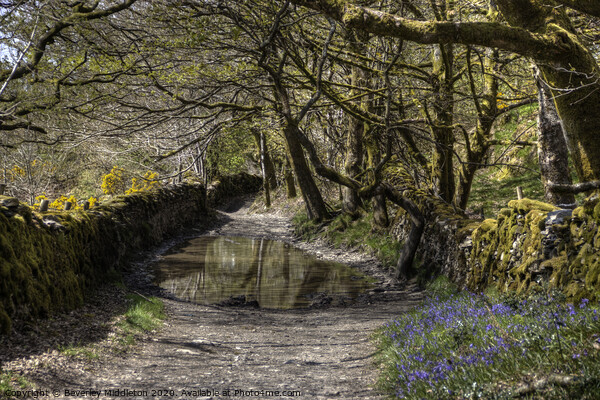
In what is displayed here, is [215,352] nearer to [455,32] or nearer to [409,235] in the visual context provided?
[455,32]

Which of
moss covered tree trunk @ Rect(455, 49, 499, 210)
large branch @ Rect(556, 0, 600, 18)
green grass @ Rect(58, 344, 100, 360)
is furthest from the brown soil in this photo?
large branch @ Rect(556, 0, 600, 18)

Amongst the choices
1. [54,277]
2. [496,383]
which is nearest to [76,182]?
[54,277]

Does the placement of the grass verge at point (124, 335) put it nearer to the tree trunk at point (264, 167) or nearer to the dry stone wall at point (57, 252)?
the dry stone wall at point (57, 252)

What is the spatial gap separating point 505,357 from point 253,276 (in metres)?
10.1

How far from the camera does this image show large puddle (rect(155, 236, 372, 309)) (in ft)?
36.7

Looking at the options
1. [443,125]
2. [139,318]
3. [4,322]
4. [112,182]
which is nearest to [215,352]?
[139,318]

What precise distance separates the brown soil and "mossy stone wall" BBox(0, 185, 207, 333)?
13.3 inches

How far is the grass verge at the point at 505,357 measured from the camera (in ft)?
10.6

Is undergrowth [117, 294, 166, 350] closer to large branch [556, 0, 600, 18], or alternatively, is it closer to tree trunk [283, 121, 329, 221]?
large branch [556, 0, 600, 18]

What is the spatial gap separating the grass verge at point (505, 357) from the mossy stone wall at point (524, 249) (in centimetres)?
61

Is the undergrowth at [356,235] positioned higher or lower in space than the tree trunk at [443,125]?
lower

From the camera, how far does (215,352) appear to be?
269 inches

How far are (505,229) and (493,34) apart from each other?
3.54 meters

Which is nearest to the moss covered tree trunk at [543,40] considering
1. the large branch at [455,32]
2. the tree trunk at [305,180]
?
the large branch at [455,32]
